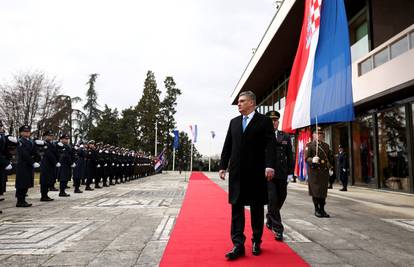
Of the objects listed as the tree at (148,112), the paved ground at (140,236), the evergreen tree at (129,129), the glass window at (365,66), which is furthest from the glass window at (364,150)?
the evergreen tree at (129,129)

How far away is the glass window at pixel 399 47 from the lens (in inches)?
422

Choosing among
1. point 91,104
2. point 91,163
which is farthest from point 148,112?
point 91,163

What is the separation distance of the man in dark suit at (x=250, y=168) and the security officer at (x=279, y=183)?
2.06 ft

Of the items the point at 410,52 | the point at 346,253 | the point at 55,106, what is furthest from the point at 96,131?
the point at 346,253

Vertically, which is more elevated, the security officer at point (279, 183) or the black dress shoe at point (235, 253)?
the security officer at point (279, 183)

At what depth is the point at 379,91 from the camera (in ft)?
38.3

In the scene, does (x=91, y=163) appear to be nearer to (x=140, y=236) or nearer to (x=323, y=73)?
(x=140, y=236)

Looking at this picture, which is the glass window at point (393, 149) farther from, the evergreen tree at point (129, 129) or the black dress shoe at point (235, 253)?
the evergreen tree at point (129, 129)

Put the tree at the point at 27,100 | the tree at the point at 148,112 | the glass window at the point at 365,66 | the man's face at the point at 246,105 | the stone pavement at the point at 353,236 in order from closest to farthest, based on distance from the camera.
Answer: the stone pavement at the point at 353,236
the man's face at the point at 246,105
the glass window at the point at 365,66
the tree at the point at 27,100
the tree at the point at 148,112

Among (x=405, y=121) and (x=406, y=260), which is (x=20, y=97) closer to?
(x=405, y=121)

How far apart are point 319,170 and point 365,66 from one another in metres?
8.26

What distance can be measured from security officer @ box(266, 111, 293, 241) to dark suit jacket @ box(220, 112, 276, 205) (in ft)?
2.02

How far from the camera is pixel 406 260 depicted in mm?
3646

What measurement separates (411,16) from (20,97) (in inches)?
1153
